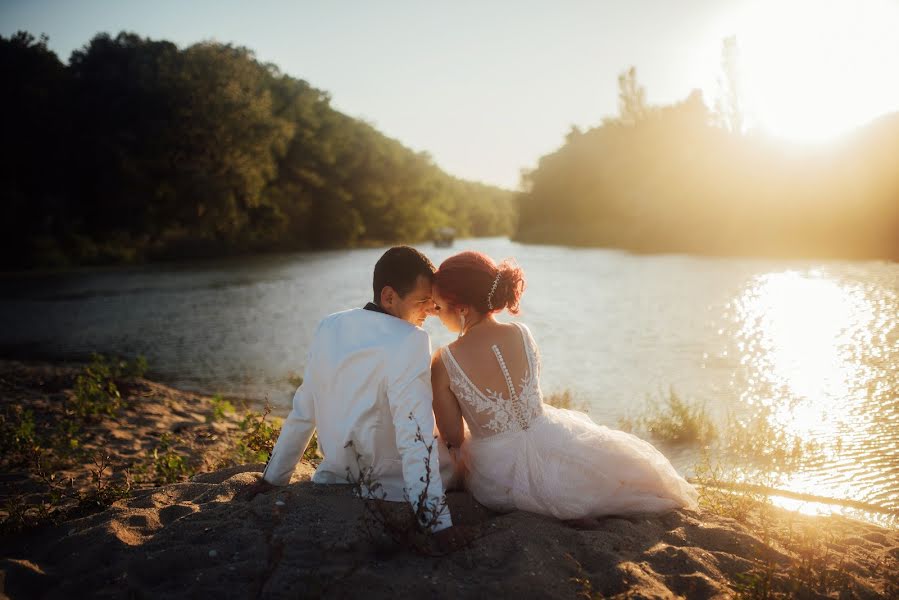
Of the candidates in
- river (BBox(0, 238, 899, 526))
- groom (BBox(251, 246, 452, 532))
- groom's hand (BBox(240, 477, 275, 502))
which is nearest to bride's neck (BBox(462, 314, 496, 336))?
groom (BBox(251, 246, 452, 532))

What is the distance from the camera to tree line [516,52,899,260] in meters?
27.1

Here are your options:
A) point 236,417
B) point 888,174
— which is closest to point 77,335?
point 236,417

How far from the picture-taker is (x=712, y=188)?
1486 inches

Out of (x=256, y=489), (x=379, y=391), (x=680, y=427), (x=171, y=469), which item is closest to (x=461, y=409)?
(x=379, y=391)

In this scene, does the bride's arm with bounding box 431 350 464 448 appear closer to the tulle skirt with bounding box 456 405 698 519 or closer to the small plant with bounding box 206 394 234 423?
the tulle skirt with bounding box 456 405 698 519

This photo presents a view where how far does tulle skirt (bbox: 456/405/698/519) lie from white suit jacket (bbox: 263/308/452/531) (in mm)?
528

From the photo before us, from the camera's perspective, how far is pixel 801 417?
281 inches

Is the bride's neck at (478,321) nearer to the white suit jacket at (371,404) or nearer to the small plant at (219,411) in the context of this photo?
the white suit jacket at (371,404)

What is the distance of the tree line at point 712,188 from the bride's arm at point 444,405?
25.6 m

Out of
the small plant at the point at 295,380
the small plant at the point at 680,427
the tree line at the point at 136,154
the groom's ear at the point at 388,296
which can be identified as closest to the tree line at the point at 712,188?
the small plant at the point at 680,427

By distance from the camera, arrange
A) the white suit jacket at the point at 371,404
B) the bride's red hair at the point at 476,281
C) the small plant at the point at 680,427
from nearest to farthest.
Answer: the white suit jacket at the point at 371,404
the bride's red hair at the point at 476,281
the small plant at the point at 680,427

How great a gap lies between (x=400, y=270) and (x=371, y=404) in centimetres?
75

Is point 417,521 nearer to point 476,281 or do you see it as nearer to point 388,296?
point 388,296

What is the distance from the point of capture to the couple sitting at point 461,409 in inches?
130
